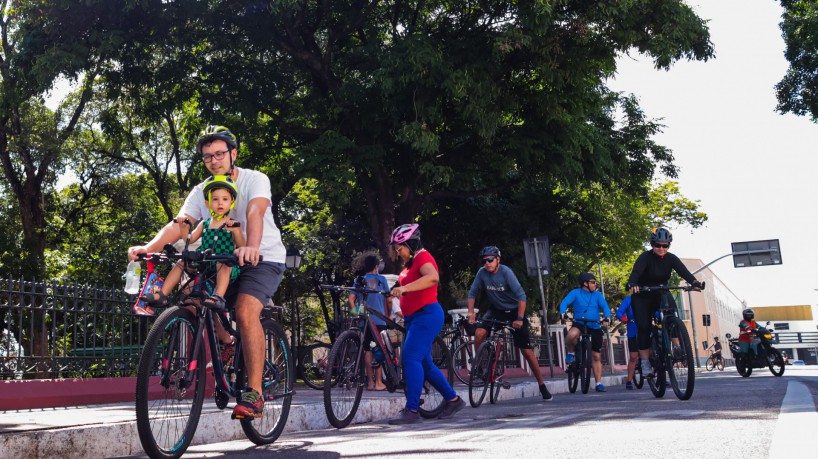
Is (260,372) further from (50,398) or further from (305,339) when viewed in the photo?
(305,339)

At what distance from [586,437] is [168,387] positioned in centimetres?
238

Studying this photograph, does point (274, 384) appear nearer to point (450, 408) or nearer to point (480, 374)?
point (450, 408)

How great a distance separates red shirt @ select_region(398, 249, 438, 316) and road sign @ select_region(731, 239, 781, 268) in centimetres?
3031

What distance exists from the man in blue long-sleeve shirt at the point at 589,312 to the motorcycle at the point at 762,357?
352 inches

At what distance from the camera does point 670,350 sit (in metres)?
9.12

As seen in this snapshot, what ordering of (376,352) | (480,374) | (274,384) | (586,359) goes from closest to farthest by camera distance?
(274,384), (376,352), (480,374), (586,359)

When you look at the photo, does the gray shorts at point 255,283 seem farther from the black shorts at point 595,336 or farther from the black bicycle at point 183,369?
the black shorts at point 595,336

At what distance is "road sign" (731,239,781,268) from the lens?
3472 cm

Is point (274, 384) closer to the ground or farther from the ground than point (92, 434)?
farther from the ground

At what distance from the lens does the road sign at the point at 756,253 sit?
34.7 meters

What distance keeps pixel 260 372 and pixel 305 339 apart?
152 ft

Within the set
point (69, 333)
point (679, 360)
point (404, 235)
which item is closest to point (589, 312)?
point (679, 360)

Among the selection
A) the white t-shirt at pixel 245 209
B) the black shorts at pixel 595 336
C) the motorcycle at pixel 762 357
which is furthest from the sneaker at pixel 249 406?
the motorcycle at pixel 762 357

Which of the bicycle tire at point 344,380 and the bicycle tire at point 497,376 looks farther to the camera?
the bicycle tire at point 497,376
